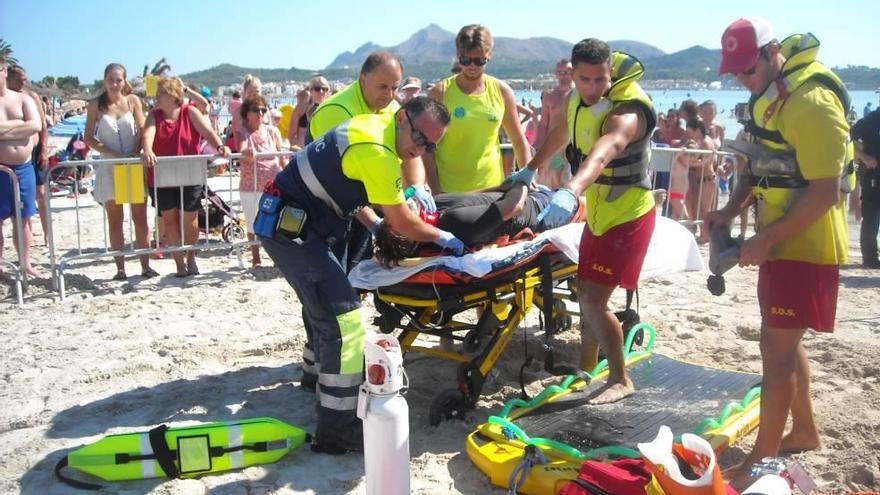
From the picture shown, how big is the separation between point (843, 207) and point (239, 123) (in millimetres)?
6444

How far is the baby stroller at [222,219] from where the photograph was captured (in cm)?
910

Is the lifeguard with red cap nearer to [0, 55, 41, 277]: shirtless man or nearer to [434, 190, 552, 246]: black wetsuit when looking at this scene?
[434, 190, 552, 246]: black wetsuit

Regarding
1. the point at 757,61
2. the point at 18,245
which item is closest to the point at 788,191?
the point at 757,61

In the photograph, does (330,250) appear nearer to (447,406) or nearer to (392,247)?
(392,247)

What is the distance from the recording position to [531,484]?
349 cm

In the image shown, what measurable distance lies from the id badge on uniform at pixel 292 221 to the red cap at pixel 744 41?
6.87ft

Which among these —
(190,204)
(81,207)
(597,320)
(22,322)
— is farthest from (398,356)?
(81,207)

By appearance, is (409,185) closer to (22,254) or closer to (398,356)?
(398,356)

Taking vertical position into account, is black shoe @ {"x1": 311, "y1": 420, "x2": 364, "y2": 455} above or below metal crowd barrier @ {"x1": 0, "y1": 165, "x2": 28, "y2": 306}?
below

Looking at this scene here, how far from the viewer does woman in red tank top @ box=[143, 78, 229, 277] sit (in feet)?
23.5

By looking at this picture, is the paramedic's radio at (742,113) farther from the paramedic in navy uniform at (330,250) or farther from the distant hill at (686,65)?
the distant hill at (686,65)

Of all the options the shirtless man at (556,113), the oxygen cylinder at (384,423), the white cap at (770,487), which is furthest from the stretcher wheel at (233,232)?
the white cap at (770,487)

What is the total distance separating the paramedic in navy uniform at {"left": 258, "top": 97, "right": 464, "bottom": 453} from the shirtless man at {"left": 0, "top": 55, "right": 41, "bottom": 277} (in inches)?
161

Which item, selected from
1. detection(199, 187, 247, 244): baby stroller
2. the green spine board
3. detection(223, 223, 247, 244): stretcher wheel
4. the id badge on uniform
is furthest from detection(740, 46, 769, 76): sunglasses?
detection(199, 187, 247, 244): baby stroller
